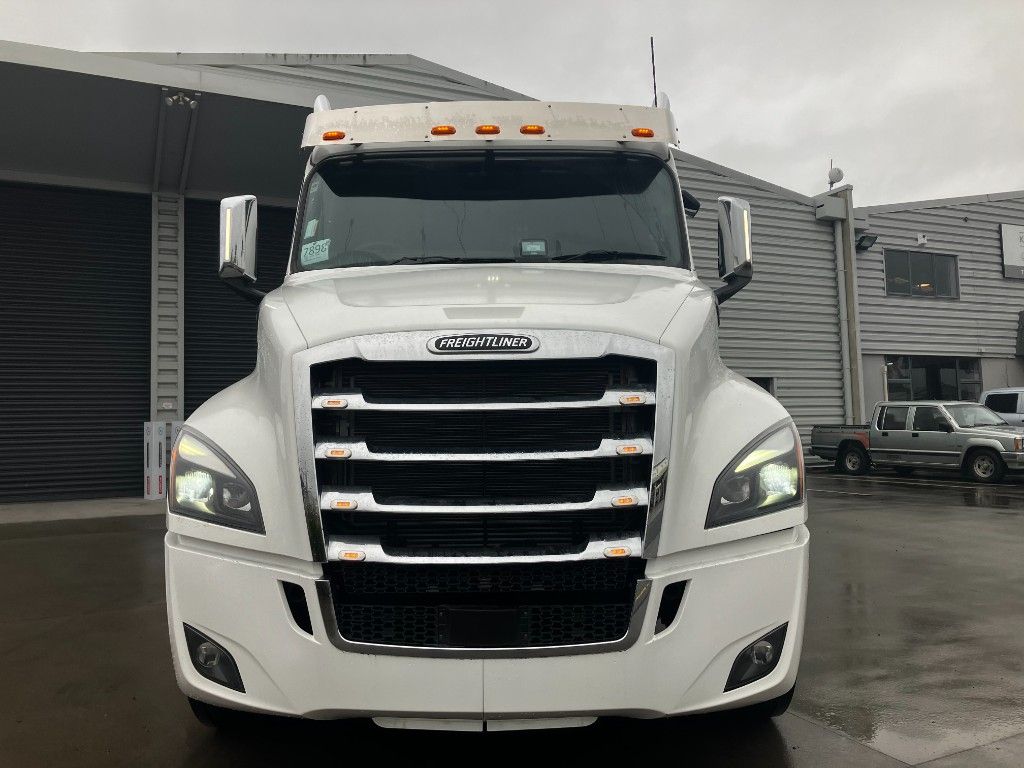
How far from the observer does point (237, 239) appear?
420 cm

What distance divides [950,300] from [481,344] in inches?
956

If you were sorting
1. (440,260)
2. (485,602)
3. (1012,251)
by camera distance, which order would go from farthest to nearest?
(1012,251)
(440,260)
(485,602)

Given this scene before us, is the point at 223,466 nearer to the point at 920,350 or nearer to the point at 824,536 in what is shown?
the point at 824,536

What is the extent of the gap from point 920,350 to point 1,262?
22.0 meters

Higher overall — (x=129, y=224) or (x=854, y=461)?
(x=129, y=224)

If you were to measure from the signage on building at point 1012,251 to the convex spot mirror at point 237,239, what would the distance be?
25709mm

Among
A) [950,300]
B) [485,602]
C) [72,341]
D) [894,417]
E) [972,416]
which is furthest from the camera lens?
[950,300]

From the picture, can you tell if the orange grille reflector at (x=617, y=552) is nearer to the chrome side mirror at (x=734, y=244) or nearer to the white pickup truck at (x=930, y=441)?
the chrome side mirror at (x=734, y=244)

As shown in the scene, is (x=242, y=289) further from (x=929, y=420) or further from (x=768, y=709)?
(x=929, y=420)

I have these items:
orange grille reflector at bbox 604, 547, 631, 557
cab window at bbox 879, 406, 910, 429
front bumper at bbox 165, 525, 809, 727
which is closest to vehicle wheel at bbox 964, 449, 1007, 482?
cab window at bbox 879, 406, 910, 429

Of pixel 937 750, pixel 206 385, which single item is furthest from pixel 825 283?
pixel 937 750

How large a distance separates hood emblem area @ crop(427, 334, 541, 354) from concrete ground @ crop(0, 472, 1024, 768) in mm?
1630

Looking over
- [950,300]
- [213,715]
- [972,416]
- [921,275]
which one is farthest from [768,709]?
[950,300]

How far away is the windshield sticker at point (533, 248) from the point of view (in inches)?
154
